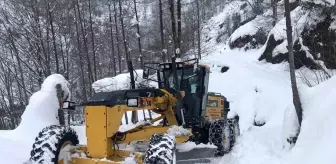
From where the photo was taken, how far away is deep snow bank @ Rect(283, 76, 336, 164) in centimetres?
566

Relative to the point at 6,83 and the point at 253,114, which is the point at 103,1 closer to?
the point at 6,83

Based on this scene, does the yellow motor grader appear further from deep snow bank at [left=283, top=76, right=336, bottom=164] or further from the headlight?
deep snow bank at [left=283, top=76, right=336, bottom=164]

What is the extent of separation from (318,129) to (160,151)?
322 centimetres

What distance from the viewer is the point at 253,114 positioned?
16.6m

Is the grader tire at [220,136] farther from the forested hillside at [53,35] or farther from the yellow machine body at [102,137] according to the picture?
→ the forested hillside at [53,35]

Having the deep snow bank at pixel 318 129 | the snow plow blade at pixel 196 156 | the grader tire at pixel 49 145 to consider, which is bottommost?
the snow plow blade at pixel 196 156

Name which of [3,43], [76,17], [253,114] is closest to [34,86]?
[3,43]

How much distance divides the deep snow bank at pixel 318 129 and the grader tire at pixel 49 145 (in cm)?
397

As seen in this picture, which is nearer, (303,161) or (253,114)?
(303,161)

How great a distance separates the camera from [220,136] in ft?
28.2

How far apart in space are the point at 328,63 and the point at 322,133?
10.4 meters

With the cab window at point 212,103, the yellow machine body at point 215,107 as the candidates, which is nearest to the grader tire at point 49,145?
the yellow machine body at point 215,107

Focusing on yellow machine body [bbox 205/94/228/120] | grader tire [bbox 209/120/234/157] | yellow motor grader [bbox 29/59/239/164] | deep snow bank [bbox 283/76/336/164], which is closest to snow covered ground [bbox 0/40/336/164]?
deep snow bank [bbox 283/76/336/164]

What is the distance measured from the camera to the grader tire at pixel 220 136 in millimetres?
8625
